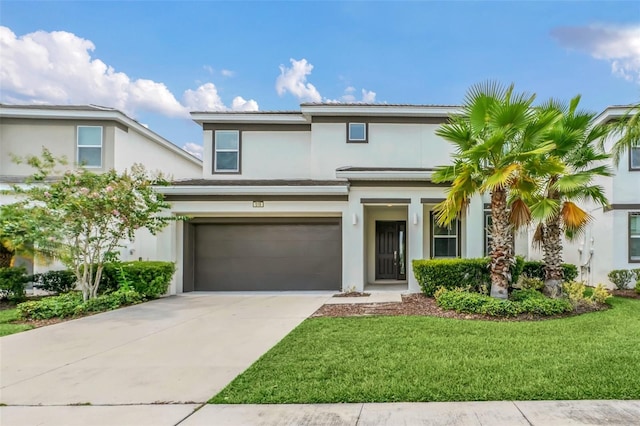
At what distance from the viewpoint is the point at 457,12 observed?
36.0 ft

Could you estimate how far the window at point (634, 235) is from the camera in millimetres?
12383

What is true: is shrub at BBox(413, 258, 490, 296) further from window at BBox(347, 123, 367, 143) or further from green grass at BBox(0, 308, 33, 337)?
green grass at BBox(0, 308, 33, 337)

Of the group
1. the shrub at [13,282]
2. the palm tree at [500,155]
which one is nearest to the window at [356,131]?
the palm tree at [500,155]

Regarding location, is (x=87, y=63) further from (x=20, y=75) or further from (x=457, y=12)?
(x=457, y=12)

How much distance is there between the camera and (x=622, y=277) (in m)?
11.9

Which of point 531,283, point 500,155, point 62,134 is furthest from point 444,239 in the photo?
point 62,134

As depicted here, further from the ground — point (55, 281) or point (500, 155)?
point (500, 155)

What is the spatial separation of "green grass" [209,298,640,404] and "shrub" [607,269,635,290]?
18.9ft

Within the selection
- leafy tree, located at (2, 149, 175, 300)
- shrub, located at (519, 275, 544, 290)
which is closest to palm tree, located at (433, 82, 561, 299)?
shrub, located at (519, 275, 544, 290)

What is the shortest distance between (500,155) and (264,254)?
7841 mm

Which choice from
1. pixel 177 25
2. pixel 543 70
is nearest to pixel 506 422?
pixel 177 25

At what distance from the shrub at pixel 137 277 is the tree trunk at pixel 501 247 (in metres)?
8.93

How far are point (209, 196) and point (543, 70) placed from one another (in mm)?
12645

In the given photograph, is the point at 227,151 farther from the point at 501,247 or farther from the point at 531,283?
the point at 531,283
